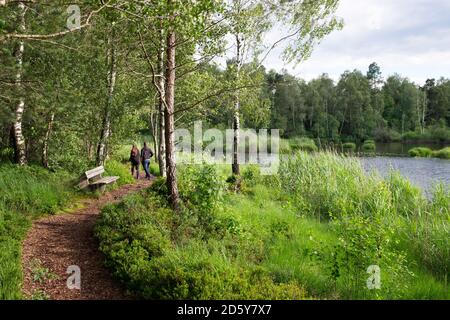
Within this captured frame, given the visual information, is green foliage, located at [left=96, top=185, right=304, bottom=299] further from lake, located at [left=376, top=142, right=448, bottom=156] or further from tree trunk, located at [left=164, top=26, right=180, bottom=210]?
lake, located at [left=376, top=142, right=448, bottom=156]

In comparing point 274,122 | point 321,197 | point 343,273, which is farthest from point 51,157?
point 274,122

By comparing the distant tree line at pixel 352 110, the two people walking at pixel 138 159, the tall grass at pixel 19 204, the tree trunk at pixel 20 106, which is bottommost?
the tall grass at pixel 19 204

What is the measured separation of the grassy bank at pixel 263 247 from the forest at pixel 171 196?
1.2 inches

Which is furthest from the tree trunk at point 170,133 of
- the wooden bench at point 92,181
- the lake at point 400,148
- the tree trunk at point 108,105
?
the lake at point 400,148

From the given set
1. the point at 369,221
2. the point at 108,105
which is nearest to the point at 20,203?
the point at 108,105

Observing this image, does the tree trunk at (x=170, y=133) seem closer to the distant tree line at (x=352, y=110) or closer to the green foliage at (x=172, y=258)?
the green foliage at (x=172, y=258)

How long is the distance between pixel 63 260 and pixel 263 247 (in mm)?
3945

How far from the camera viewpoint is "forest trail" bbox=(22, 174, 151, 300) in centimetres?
562

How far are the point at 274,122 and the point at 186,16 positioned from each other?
207ft

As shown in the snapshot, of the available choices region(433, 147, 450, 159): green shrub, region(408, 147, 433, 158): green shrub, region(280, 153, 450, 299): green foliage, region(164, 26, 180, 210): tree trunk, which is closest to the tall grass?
region(164, 26, 180, 210): tree trunk

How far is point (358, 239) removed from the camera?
242 inches

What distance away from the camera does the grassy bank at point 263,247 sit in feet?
17.8

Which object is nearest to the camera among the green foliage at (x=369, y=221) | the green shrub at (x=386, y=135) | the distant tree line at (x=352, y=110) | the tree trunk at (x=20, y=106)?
the green foliage at (x=369, y=221)

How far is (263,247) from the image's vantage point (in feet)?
24.5
